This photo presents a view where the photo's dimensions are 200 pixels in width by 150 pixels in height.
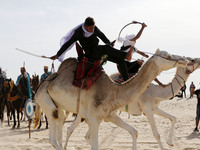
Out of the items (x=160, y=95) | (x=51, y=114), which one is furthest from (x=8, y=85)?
(x=51, y=114)

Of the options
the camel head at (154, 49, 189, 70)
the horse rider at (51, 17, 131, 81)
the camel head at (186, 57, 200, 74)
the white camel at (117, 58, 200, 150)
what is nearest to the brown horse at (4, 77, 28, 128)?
the white camel at (117, 58, 200, 150)

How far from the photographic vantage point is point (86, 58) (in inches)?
283

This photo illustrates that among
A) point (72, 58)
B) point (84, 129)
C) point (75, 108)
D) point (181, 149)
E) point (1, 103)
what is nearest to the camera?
point (75, 108)

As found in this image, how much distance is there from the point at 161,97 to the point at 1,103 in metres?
9.02

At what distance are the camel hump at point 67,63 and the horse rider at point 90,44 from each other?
5.6 inches

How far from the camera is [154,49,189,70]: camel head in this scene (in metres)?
6.28

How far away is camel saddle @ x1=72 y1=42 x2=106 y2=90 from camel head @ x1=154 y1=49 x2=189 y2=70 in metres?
1.18

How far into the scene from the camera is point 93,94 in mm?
6785

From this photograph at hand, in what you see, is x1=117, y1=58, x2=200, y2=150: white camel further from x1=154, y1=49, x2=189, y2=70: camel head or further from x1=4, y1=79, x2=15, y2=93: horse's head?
x1=4, y1=79, x2=15, y2=93: horse's head

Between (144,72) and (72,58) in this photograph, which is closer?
(144,72)

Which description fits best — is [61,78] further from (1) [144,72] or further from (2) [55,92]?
(1) [144,72]

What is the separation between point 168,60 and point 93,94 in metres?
1.45

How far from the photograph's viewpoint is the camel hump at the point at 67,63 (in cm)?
753

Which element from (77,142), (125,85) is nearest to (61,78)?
(125,85)
